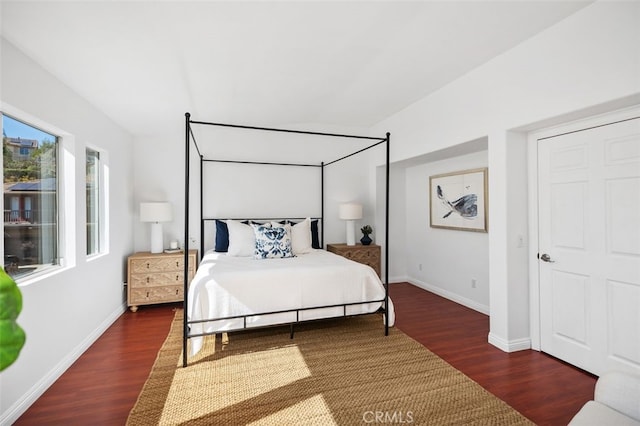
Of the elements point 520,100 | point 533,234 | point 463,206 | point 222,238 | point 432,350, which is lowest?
point 432,350

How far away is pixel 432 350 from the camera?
2.76 m

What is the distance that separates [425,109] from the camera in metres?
3.78

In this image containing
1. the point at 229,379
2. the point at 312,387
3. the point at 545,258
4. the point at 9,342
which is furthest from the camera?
the point at 545,258

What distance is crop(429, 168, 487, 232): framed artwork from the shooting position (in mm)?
3764

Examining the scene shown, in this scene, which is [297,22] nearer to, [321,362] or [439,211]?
[321,362]

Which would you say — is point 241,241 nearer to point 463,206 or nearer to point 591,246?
point 463,206

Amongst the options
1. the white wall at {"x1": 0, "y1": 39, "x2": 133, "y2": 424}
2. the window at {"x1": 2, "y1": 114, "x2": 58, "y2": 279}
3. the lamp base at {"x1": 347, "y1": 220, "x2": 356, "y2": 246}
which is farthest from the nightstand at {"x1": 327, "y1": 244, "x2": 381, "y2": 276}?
the window at {"x1": 2, "y1": 114, "x2": 58, "y2": 279}

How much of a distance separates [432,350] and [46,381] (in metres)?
2.98

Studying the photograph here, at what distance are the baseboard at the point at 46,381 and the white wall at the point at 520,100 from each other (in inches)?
141

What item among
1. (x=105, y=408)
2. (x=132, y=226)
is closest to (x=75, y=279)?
(x=105, y=408)

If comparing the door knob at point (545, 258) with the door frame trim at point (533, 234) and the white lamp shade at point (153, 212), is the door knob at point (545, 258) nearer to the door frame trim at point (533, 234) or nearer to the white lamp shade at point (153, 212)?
the door frame trim at point (533, 234)

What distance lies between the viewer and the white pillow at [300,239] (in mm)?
4098

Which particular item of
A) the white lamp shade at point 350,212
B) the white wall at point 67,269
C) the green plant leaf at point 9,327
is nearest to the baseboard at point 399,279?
the white lamp shade at point 350,212

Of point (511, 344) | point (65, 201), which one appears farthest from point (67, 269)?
point (511, 344)
